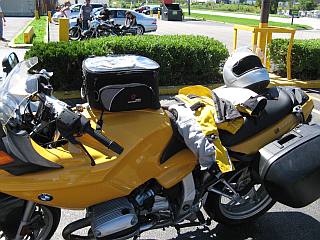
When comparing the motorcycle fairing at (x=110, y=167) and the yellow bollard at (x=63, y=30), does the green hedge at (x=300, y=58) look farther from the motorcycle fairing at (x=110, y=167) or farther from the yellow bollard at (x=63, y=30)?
the motorcycle fairing at (x=110, y=167)

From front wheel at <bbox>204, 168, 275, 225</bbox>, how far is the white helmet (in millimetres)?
716

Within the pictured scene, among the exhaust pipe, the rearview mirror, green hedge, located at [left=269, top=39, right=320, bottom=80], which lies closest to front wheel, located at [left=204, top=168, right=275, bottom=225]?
the exhaust pipe

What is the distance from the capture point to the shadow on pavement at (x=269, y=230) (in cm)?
371

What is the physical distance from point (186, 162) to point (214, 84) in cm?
585

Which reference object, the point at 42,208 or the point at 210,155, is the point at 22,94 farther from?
the point at 210,155

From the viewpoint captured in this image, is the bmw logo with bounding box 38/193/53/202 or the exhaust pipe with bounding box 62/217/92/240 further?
the exhaust pipe with bounding box 62/217/92/240

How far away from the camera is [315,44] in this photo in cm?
933

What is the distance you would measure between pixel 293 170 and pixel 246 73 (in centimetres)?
101

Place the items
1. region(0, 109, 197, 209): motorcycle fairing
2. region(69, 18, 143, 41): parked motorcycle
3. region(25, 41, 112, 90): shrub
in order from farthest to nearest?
region(69, 18, 143, 41): parked motorcycle
region(25, 41, 112, 90): shrub
region(0, 109, 197, 209): motorcycle fairing

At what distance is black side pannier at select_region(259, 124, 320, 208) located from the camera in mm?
3018

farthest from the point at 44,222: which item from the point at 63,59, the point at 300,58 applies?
the point at 300,58

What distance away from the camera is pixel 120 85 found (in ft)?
9.20

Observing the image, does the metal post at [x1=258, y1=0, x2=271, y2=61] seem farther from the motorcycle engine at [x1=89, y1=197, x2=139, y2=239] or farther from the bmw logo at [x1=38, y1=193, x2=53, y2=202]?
the bmw logo at [x1=38, y1=193, x2=53, y2=202]

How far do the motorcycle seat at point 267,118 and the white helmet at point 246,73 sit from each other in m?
0.13
